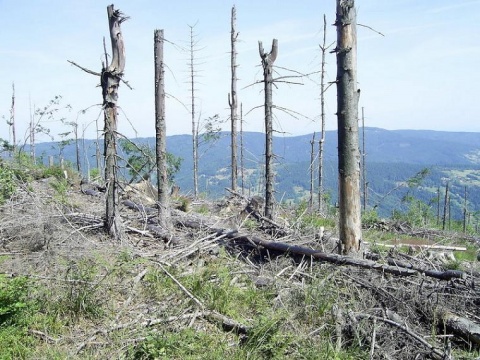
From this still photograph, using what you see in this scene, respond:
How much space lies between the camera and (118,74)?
7090 millimetres

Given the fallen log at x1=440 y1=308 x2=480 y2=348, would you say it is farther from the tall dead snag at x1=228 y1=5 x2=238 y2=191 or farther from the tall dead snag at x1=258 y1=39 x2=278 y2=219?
the tall dead snag at x1=228 y1=5 x2=238 y2=191

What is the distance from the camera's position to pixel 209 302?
17.0ft

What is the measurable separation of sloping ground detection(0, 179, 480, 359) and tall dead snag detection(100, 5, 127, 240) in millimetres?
1103

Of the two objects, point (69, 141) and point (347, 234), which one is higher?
point (69, 141)

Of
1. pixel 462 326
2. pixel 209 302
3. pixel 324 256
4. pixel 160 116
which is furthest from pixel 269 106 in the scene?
pixel 462 326

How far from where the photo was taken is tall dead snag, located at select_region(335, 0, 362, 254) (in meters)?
6.36

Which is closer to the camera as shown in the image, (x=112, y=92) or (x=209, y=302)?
(x=209, y=302)

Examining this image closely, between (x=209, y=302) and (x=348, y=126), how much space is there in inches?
135

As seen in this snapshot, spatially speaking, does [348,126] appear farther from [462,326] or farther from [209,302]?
[209,302]

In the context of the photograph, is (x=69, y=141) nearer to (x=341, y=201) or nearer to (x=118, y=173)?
(x=118, y=173)

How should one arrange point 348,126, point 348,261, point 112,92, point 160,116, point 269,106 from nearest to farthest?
point 348,261
point 348,126
point 112,92
point 160,116
point 269,106

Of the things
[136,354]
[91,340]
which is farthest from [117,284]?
[136,354]

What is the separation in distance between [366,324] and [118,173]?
185 inches

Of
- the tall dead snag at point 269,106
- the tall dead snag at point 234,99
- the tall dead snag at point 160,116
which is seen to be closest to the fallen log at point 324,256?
the tall dead snag at point 160,116
